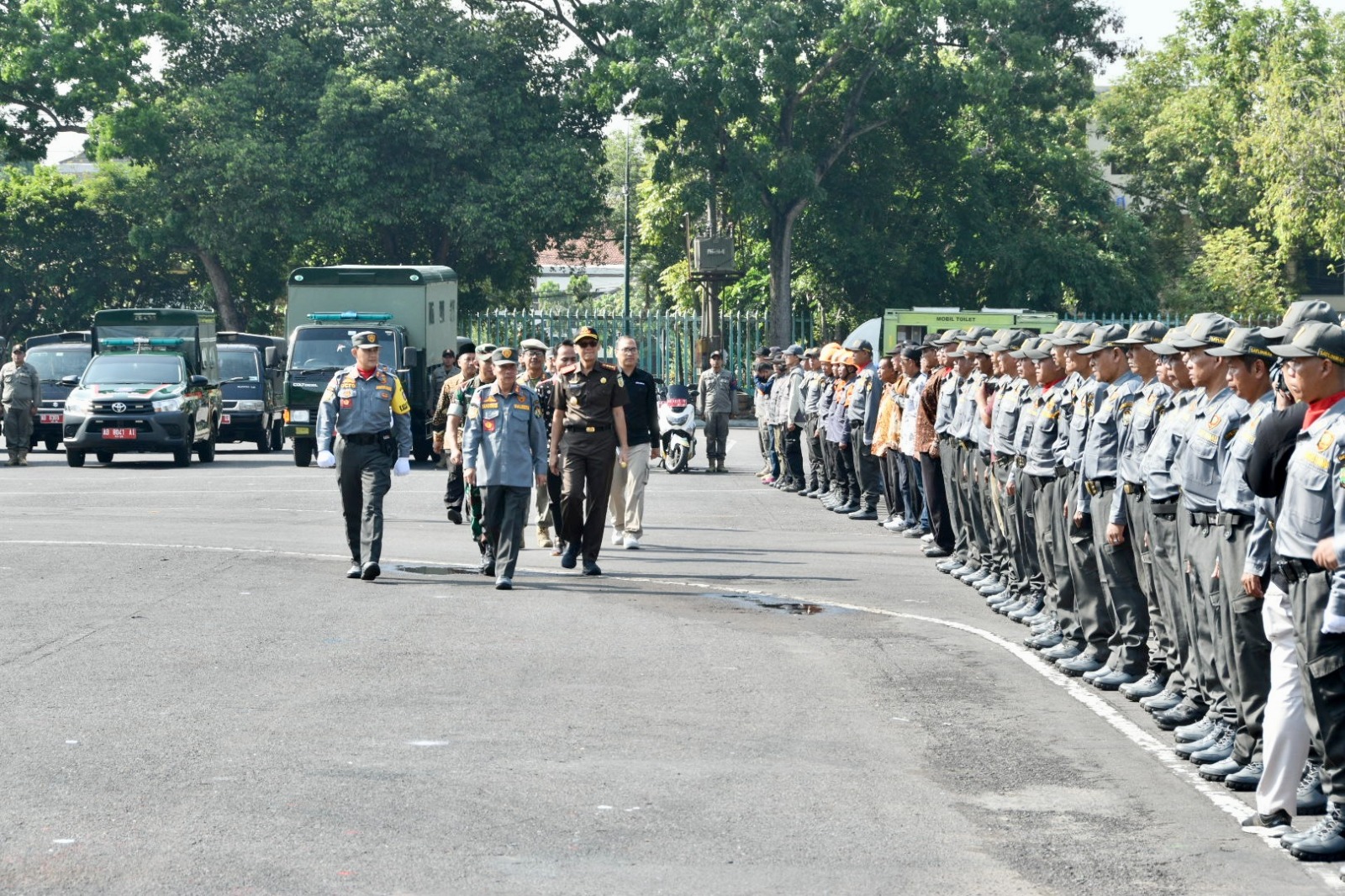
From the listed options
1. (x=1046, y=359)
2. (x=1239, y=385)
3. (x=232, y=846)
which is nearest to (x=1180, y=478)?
(x=1239, y=385)

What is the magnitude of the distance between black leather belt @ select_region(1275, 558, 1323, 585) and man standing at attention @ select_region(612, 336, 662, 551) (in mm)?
10140

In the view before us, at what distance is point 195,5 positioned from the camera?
4925 centimetres

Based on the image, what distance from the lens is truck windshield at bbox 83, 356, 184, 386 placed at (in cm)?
3014

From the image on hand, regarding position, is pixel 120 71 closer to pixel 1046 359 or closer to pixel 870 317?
pixel 870 317

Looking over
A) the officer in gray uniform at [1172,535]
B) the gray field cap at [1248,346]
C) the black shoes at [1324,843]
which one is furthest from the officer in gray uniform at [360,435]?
the black shoes at [1324,843]

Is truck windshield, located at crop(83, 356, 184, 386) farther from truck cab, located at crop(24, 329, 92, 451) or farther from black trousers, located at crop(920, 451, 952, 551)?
black trousers, located at crop(920, 451, 952, 551)

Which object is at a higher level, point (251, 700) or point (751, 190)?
point (751, 190)

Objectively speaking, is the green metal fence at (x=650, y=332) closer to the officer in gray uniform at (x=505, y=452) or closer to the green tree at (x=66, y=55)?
the green tree at (x=66, y=55)

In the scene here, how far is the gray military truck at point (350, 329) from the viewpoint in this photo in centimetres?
2958

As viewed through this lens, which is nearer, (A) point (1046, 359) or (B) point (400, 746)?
(B) point (400, 746)

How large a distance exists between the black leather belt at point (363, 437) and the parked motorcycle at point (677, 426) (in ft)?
47.2

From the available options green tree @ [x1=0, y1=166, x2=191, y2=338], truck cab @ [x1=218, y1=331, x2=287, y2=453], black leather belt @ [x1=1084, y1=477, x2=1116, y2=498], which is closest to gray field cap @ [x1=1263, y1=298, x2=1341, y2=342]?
black leather belt @ [x1=1084, y1=477, x2=1116, y2=498]

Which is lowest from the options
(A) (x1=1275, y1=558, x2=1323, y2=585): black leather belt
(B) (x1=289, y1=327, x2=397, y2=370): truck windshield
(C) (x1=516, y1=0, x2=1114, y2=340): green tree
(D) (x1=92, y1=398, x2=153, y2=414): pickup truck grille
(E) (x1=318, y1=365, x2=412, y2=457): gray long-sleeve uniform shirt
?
(D) (x1=92, y1=398, x2=153, y2=414): pickup truck grille

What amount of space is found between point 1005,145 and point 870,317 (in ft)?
19.2
